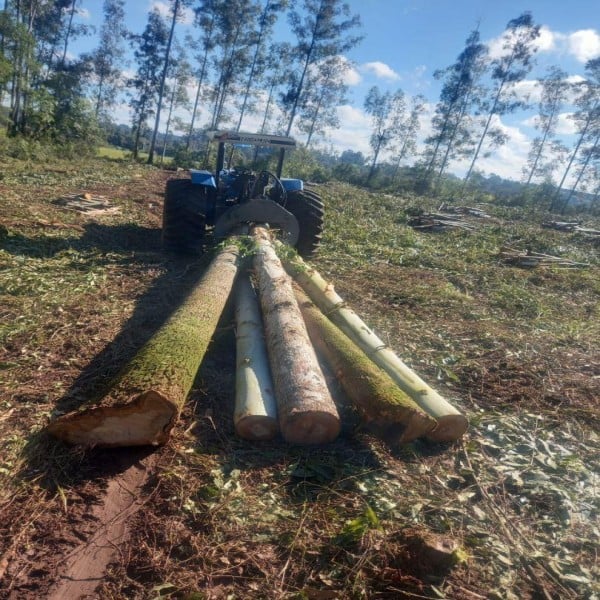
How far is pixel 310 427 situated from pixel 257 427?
417 millimetres

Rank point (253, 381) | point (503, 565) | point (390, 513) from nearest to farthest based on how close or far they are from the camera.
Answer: point (503, 565) < point (390, 513) < point (253, 381)

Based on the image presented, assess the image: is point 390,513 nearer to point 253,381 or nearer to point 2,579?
point 253,381

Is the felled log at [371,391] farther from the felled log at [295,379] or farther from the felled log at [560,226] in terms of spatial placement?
the felled log at [560,226]

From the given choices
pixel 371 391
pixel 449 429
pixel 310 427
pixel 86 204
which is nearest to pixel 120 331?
pixel 310 427

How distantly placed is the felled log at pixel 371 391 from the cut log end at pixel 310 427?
333mm

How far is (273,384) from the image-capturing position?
3834mm

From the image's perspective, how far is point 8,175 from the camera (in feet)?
46.8

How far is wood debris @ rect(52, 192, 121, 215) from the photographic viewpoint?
11.0 m

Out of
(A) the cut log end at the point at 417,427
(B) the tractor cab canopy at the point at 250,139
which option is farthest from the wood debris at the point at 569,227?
(A) the cut log end at the point at 417,427

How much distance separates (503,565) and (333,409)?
1.44m

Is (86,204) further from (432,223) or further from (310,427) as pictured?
(432,223)

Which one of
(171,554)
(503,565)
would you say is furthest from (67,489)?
(503,565)

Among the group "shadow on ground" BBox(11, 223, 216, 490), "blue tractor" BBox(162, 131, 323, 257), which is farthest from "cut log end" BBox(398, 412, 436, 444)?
"blue tractor" BBox(162, 131, 323, 257)

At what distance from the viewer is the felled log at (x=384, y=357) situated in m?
3.68
